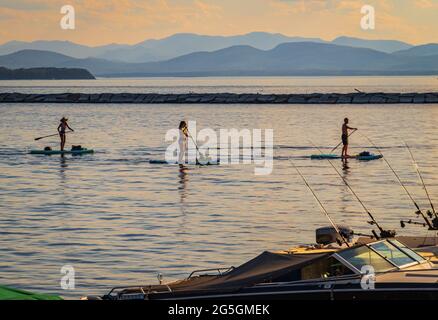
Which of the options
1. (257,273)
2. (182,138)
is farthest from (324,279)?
(182,138)

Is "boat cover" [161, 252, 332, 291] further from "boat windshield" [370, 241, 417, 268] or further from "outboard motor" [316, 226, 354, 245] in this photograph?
"outboard motor" [316, 226, 354, 245]

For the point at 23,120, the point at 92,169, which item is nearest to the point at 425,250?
the point at 92,169

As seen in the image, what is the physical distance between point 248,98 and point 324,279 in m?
142

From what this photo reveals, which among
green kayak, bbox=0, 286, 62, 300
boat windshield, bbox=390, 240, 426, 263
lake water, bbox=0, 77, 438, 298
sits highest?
boat windshield, bbox=390, 240, 426, 263

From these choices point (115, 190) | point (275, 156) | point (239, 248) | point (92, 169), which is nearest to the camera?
point (239, 248)

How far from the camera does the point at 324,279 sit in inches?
677

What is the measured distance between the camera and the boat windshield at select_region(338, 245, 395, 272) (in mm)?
17359

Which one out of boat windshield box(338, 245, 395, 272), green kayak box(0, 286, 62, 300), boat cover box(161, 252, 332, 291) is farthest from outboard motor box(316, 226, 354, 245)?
green kayak box(0, 286, 62, 300)

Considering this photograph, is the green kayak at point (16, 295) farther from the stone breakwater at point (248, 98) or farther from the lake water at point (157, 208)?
the stone breakwater at point (248, 98)

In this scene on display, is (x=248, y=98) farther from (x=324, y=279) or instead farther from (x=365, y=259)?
(x=324, y=279)

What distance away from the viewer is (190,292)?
57.2ft
